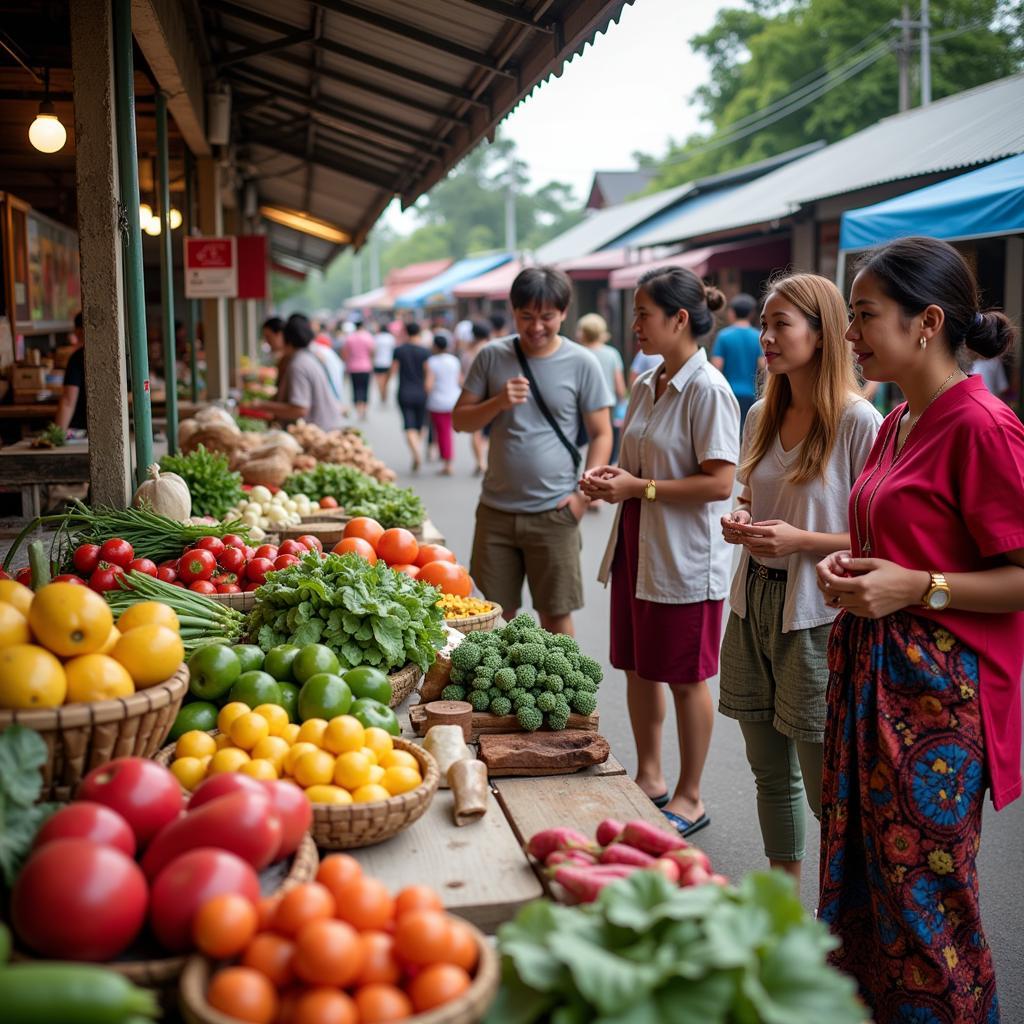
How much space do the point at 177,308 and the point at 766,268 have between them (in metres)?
11.6

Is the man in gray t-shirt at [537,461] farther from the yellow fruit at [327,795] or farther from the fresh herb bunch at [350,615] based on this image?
the yellow fruit at [327,795]

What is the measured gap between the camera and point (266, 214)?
904 inches

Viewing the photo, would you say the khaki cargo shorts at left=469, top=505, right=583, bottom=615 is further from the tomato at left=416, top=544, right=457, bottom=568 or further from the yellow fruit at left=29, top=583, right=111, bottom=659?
the yellow fruit at left=29, top=583, right=111, bottom=659

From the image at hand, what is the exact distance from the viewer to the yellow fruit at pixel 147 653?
7.29 feet

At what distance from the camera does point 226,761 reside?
7.52 feet

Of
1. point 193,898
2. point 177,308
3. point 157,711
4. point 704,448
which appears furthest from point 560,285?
point 177,308

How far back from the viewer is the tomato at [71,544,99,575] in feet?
12.9

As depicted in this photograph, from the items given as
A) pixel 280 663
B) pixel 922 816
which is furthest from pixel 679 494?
pixel 280 663

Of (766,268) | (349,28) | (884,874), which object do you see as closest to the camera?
(884,874)

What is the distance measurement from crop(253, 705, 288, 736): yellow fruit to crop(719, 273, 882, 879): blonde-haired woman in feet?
5.11

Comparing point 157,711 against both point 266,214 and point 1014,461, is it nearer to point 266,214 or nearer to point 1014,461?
point 1014,461

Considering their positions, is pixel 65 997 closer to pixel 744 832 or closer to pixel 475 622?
pixel 475 622

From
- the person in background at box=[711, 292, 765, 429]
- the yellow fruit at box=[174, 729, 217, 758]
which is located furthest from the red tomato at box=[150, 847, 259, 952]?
the person in background at box=[711, 292, 765, 429]

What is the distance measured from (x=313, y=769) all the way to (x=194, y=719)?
1.70 feet
